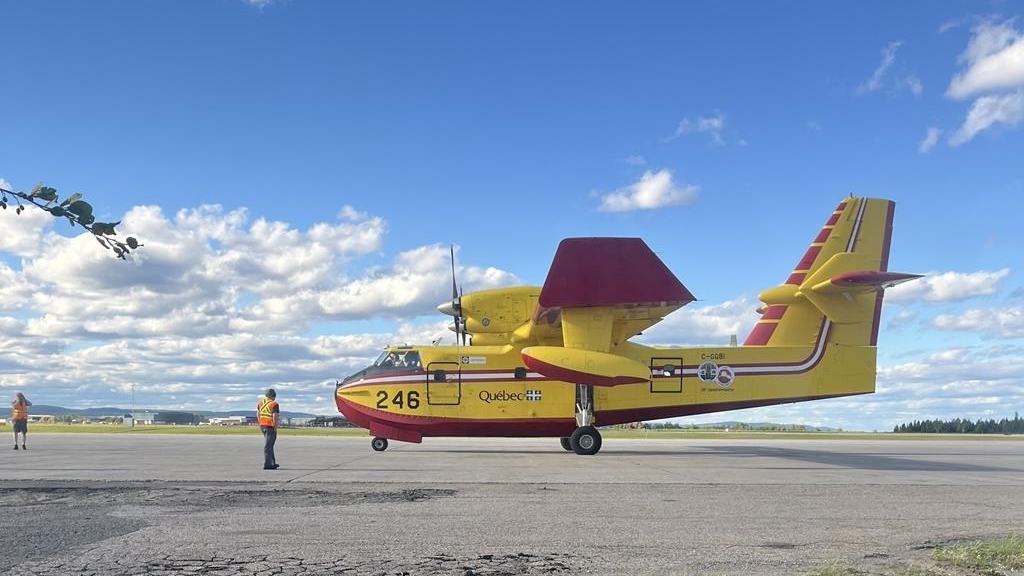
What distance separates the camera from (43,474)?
44.4 ft

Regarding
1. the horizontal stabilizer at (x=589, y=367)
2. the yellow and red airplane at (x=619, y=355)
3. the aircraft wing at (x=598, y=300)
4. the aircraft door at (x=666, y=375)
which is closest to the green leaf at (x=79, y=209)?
the aircraft wing at (x=598, y=300)

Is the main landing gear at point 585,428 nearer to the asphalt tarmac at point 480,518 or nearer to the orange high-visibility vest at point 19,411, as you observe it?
the asphalt tarmac at point 480,518

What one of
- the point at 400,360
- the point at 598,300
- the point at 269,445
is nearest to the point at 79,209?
the point at 269,445

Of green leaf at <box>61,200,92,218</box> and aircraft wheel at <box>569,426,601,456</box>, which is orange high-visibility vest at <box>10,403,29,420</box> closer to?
aircraft wheel at <box>569,426,601,456</box>

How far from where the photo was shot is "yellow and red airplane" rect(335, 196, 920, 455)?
842 inches

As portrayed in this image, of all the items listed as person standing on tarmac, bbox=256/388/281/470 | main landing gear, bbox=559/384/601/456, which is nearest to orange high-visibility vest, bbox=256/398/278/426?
person standing on tarmac, bbox=256/388/281/470

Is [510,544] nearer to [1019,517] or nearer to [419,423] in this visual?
[1019,517]

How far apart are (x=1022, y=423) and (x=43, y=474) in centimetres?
6314

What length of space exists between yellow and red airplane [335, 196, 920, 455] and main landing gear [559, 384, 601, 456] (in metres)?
0.04

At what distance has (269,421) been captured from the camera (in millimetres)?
15734

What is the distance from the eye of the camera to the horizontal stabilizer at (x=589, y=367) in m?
18.8

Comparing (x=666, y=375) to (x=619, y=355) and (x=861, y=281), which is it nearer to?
(x=619, y=355)

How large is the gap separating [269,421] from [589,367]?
7.69 meters

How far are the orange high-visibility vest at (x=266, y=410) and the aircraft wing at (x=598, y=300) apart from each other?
6489 millimetres
